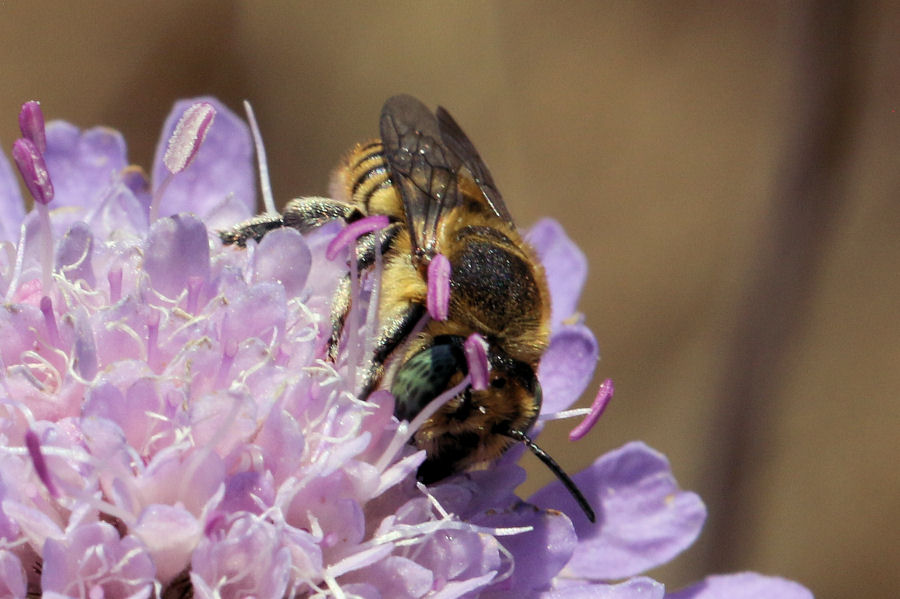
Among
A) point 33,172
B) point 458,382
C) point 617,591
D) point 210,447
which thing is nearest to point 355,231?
point 458,382

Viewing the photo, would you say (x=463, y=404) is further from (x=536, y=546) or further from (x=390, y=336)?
(x=536, y=546)

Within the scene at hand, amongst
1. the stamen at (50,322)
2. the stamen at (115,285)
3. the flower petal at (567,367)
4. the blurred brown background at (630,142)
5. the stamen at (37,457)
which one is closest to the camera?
the stamen at (37,457)

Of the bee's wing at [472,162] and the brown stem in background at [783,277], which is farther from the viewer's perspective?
the brown stem in background at [783,277]

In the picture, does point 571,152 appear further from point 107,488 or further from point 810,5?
point 107,488

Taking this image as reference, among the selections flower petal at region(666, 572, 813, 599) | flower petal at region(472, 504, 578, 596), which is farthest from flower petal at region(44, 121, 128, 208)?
flower petal at region(666, 572, 813, 599)

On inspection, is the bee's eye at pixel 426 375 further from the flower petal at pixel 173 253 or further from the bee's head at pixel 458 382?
the flower petal at pixel 173 253

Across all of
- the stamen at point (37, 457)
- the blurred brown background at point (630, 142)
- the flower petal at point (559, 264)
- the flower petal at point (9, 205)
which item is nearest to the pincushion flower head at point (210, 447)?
the stamen at point (37, 457)
